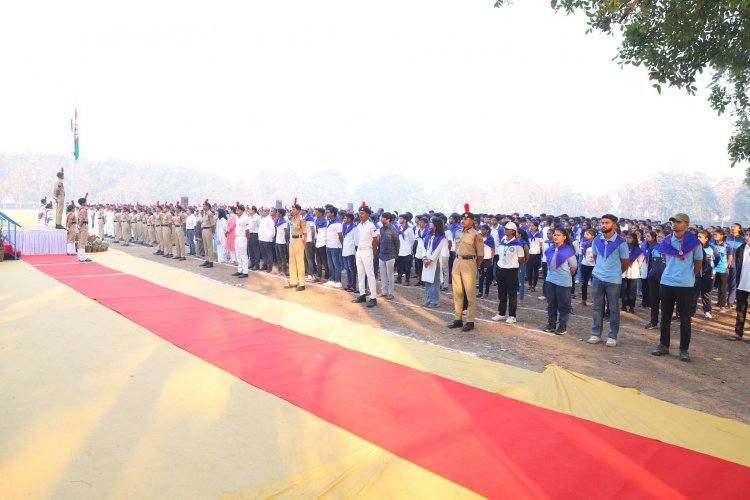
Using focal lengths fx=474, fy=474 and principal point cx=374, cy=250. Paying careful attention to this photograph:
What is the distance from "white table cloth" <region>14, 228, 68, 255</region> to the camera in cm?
1619

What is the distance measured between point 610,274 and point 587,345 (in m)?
1.12

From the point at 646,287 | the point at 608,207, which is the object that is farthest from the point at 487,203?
the point at 646,287

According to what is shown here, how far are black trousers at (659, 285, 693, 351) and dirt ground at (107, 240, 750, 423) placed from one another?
0.96ft

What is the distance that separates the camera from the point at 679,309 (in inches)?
255

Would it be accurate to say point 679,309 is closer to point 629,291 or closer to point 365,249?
point 629,291

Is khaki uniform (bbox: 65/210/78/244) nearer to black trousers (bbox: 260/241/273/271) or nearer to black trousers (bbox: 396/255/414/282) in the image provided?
black trousers (bbox: 260/241/273/271)

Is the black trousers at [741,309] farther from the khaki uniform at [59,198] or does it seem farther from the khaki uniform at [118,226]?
the khaki uniform at [118,226]

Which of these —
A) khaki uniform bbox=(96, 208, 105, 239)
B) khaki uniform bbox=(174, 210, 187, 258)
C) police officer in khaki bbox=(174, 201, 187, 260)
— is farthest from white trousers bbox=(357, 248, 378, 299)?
khaki uniform bbox=(96, 208, 105, 239)

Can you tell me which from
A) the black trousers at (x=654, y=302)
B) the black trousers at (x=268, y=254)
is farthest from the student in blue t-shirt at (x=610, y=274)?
the black trousers at (x=268, y=254)

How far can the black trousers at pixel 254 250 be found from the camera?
50.0 ft

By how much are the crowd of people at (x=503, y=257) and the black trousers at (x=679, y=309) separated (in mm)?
14

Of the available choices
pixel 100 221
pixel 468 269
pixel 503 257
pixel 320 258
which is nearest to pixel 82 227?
pixel 320 258

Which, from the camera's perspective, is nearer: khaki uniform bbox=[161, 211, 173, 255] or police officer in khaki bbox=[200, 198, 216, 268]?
police officer in khaki bbox=[200, 198, 216, 268]

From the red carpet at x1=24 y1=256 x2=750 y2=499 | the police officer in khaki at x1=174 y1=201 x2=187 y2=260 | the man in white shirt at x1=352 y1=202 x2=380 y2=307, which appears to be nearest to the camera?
the red carpet at x1=24 y1=256 x2=750 y2=499
